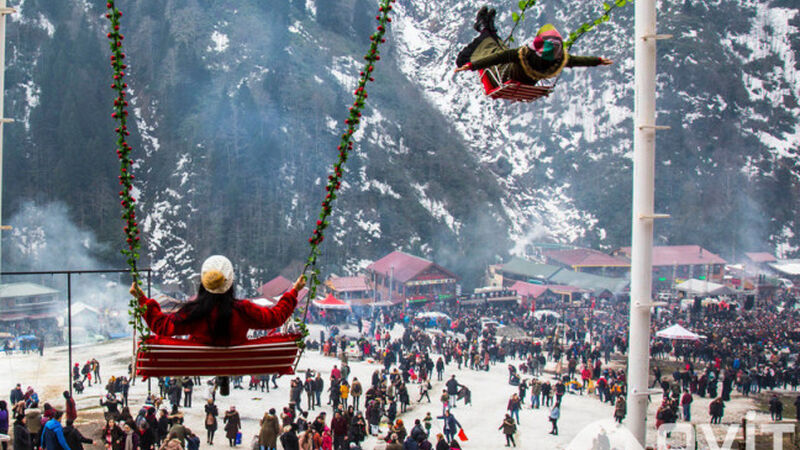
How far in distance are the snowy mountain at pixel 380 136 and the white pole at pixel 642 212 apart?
152ft

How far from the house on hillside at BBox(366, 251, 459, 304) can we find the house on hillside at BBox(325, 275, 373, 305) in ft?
2.79

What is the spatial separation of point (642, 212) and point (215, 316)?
256cm

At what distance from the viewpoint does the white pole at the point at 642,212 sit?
4.11 m

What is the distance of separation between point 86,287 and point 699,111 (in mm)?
64329

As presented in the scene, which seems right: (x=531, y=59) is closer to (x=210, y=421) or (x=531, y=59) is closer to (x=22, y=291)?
(x=210, y=421)

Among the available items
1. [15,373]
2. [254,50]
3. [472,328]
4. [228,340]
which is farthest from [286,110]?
[228,340]

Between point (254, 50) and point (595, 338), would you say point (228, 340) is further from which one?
point (254, 50)

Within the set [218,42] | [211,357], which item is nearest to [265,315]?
[211,357]

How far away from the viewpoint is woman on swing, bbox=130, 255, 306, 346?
3.38 meters

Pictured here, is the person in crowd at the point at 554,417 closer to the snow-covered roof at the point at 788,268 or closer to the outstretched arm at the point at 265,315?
the outstretched arm at the point at 265,315

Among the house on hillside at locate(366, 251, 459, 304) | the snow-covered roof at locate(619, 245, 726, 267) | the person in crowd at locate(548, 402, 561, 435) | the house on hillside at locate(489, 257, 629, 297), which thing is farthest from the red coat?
the snow-covered roof at locate(619, 245, 726, 267)

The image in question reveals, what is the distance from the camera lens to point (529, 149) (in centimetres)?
7694

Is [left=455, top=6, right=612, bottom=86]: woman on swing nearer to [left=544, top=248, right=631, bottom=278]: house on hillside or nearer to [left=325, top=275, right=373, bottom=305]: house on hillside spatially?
[left=325, top=275, right=373, bottom=305]: house on hillside

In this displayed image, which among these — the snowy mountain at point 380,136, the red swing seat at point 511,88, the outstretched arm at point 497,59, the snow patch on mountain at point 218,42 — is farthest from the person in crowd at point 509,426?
the snow patch on mountain at point 218,42
